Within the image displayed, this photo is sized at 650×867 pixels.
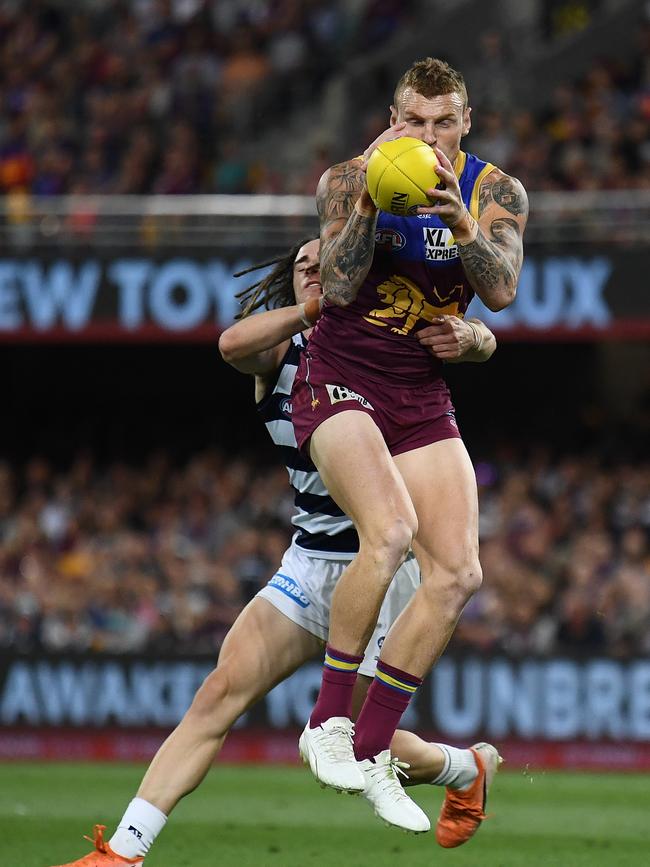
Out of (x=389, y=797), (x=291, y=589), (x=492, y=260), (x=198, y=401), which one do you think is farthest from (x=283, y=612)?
(x=198, y=401)

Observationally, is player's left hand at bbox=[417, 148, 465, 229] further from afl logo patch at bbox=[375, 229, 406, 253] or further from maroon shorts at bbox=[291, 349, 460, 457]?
maroon shorts at bbox=[291, 349, 460, 457]

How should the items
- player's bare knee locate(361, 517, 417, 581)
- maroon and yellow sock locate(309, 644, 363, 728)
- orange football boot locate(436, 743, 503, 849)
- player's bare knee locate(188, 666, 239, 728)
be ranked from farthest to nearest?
orange football boot locate(436, 743, 503, 849)
player's bare knee locate(188, 666, 239, 728)
maroon and yellow sock locate(309, 644, 363, 728)
player's bare knee locate(361, 517, 417, 581)

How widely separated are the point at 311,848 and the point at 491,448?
9.24m

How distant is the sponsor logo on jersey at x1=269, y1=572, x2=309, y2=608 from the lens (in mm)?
6191

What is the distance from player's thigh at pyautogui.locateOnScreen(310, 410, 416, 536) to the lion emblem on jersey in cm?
37

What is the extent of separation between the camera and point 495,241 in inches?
225

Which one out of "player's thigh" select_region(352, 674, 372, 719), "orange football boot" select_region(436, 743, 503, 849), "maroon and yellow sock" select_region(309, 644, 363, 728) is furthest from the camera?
"orange football boot" select_region(436, 743, 503, 849)

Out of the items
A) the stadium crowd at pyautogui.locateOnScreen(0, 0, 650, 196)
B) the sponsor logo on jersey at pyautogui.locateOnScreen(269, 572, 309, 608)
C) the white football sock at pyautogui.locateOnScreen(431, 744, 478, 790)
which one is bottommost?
the white football sock at pyautogui.locateOnScreen(431, 744, 478, 790)

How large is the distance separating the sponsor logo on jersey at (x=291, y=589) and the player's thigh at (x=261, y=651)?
0.29ft

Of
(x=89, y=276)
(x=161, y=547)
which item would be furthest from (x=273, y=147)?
(x=161, y=547)

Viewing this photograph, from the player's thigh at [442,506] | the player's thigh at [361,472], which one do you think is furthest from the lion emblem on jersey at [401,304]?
the player's thigh at [442,506]

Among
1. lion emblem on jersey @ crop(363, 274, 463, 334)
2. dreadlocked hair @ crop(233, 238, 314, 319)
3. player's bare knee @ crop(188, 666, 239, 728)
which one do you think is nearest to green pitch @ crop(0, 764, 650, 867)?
player's bare knee @ crop(188, 666, 239, 728)

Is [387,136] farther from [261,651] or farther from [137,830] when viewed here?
[137,830]

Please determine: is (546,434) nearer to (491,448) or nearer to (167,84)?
(491,448)
